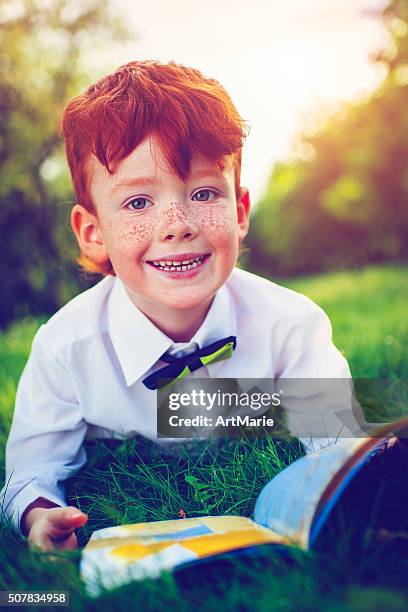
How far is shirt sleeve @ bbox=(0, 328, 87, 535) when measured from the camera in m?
1.48

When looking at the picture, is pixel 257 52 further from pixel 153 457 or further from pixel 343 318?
pixel 343 318

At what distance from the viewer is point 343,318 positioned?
294 cm

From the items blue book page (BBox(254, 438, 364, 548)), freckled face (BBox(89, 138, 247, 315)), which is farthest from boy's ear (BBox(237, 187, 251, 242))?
blue book page (BBox(254, 438, 364, 548))

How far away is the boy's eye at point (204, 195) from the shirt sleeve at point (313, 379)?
429 mm

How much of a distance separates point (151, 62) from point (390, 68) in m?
1.13

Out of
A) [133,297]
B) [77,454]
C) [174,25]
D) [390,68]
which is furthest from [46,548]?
[390,68]

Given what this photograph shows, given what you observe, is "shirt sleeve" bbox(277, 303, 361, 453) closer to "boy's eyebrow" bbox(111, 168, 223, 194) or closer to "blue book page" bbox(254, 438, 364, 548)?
"blue book page" bbox(254, 438, 364, 548)

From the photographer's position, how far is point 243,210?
5.44 ft

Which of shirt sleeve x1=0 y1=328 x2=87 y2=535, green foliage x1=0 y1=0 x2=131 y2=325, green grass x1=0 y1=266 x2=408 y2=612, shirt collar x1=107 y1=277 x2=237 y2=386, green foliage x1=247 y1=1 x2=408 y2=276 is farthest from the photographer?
green foliage x1=0 y1=0 x2=131 y2=325

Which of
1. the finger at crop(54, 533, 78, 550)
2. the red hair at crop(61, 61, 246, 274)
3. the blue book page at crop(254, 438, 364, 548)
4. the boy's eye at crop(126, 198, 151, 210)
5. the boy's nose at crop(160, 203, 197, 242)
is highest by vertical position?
the red hair at crop(61, 61, 246, 274)

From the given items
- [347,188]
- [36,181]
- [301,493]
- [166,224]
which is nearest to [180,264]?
[166,224]

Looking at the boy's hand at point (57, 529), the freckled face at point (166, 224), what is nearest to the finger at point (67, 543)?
the boy's hand at point (57, 529)

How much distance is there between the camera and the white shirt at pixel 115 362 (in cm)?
155

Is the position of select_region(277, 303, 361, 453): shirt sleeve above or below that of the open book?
above
